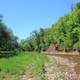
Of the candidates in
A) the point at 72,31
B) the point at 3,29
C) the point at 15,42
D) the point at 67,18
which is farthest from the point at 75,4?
the point at 15,42

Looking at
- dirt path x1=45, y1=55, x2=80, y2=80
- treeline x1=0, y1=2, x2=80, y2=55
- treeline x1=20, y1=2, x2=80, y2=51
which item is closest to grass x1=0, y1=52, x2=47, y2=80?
dirt path x1=45, y1=55, x2=80, y2=80

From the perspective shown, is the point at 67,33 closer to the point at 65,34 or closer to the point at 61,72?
the point at 65,34

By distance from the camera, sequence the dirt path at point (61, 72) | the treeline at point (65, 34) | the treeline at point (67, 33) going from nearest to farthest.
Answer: the dirt path at point (61, 72)
the treeline at point (65, 34)
the treeline at point (67, 33)

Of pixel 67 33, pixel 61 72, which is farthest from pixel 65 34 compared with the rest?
pixel 61 72

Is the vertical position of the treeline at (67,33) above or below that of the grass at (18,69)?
above

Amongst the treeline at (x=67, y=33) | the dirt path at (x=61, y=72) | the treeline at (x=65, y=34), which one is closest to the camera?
the dirt path at (x=61, y=72)

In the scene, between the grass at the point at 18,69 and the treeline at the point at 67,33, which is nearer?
the grass at the point at 18,69

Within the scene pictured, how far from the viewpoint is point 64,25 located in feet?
314

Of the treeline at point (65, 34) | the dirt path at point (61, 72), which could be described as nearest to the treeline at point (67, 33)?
the treeline at point (65, 34)

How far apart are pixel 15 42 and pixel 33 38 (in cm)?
1212

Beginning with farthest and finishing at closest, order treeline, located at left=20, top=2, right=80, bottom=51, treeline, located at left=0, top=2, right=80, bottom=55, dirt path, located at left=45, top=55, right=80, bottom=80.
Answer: treeline, located at left=20, top=2, right=80, bottom=51, treeline, located at left=0, top=2, right=80, bottom=55, dirt path, located at left=45, top=55, right=80, bottom=80

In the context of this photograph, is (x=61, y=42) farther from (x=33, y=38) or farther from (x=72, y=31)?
(x=33, y=38)

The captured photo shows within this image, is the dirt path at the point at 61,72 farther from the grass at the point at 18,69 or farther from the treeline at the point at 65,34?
the treeline at the point at 65,34

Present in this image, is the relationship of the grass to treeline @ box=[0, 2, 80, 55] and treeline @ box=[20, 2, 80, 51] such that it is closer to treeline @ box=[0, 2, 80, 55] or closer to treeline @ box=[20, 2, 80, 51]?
treeline @ box=[0, 2, 80, 55]
